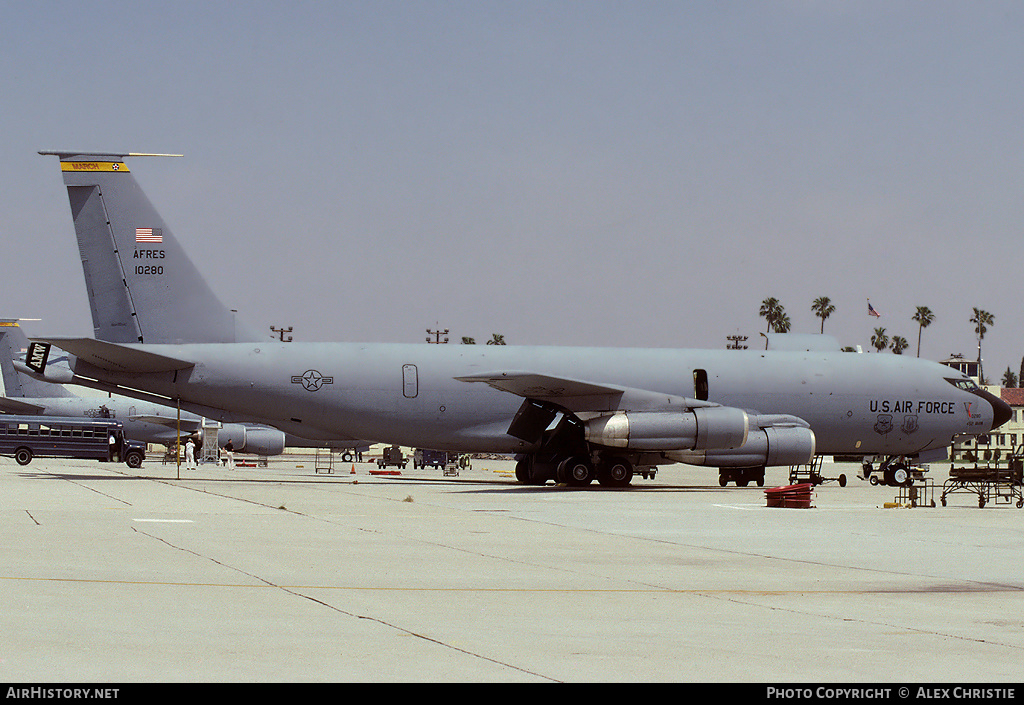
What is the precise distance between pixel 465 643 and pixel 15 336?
2589 inches

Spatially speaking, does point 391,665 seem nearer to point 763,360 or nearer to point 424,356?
point 424,356

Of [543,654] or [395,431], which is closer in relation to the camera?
[543,654]

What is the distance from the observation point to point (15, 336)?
6731 centimetres

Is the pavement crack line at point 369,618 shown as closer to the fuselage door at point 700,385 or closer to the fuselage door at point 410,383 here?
the fuselage door at point 410,383

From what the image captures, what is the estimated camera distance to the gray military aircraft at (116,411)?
64688mm

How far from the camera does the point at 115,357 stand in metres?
31.8

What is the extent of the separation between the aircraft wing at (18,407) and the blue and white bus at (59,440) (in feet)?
32.0

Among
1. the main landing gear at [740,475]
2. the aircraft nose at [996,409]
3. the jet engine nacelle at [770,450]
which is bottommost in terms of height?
the main landing gear at [740,475]

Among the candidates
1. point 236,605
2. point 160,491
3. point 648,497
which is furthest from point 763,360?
point 236,605

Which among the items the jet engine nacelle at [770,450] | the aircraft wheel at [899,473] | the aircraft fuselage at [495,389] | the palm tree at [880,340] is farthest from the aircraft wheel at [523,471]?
the palm tree at [880,340]

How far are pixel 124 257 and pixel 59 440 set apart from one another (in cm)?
2481

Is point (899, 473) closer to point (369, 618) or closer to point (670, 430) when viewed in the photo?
point (670, 430)

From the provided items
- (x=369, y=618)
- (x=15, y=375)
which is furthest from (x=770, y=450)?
(x=15, y=375)

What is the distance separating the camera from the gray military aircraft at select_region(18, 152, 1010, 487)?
108 feet
